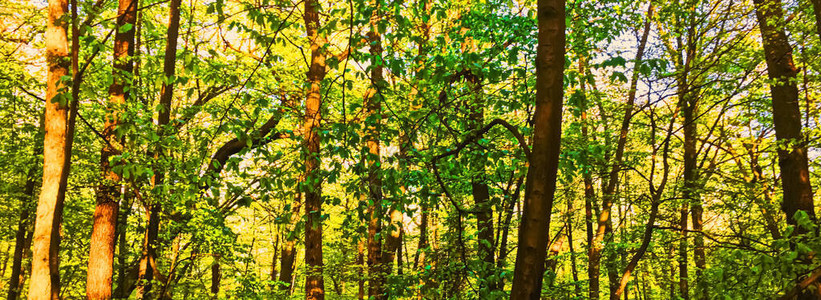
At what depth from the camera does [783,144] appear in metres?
6.62

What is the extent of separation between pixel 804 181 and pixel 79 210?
51.1 ft

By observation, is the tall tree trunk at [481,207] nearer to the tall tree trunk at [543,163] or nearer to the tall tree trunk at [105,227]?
the tall tree trunk at [543,163]

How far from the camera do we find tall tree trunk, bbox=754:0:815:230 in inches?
261

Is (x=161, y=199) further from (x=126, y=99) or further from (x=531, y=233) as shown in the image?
(x=531, y=233)

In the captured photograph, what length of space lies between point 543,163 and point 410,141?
1800mm

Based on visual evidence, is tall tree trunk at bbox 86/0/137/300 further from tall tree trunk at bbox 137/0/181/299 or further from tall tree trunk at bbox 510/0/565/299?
tall tree trunk at bbox 510/0/565/299

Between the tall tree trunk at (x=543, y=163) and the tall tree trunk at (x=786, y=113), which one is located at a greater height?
the tall tree trunk at (x=786, y=113)

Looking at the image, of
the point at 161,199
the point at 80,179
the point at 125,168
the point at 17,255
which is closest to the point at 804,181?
the point at 125,168

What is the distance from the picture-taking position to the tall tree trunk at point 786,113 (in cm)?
662

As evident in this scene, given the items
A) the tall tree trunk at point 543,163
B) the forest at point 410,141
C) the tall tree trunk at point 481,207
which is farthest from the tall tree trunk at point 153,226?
the tall tree trunk at point 543,163

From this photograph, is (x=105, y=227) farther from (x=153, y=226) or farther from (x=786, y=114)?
(x=786, y=114)

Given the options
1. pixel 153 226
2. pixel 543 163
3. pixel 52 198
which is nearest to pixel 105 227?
pixel 153 226

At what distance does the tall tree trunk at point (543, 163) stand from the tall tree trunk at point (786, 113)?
20.0 ft

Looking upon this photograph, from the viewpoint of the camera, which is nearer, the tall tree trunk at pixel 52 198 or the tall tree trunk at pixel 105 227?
the tall tree trunk at pixel 52 198
